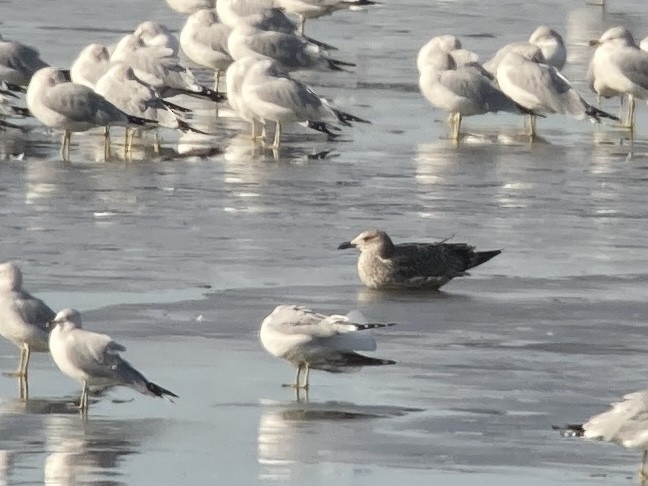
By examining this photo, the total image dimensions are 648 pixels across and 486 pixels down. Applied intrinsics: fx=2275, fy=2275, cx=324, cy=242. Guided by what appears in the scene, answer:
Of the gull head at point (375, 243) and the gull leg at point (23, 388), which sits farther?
the gull head at point (375, 243)

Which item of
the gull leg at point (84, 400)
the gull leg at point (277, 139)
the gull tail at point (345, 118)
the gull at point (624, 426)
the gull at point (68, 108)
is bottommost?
the gull leg at point (277, 139)

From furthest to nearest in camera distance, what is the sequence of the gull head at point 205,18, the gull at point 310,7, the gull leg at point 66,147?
the gull at point 310,7 → the gull head at point 205,18 → the gull leg at point 66,147

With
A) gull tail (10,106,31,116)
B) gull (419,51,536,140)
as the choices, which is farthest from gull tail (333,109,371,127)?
gull tail (10,106,31,116)

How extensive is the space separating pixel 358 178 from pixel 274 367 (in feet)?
23.8

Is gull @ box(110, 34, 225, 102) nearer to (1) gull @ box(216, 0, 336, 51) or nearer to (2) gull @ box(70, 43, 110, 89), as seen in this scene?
(2) gull @ box(70, 43, 110, 89)

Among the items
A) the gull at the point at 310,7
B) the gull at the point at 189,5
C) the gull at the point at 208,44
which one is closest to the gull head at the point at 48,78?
the gull at the point at 208,44

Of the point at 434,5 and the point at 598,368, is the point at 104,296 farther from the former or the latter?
the point at 434,5

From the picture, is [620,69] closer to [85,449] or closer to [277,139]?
[277,139]

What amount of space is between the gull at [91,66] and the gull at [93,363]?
11457mm

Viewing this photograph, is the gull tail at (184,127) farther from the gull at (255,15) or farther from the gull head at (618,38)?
the gull head at (618,38)

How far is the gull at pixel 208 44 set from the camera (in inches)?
985

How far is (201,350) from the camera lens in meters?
12.0

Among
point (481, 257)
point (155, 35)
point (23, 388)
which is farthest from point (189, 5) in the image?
point (23, 388)

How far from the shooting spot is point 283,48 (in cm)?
2478
